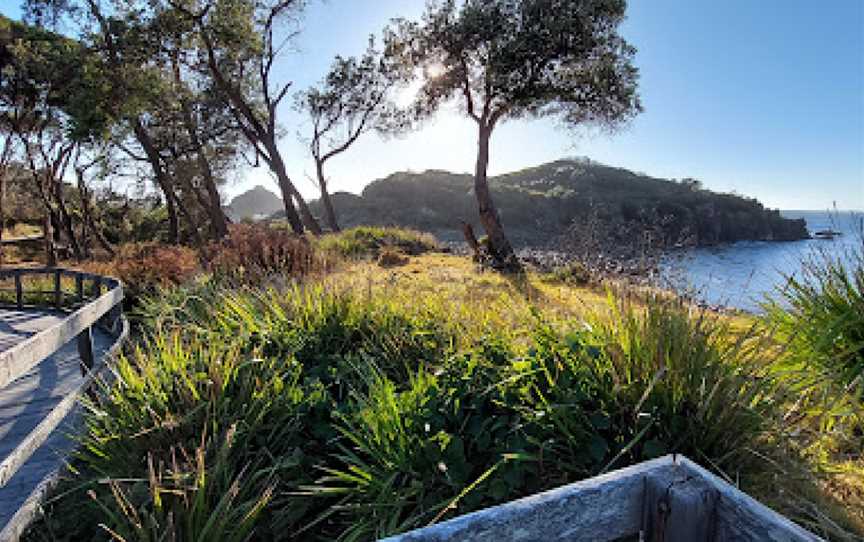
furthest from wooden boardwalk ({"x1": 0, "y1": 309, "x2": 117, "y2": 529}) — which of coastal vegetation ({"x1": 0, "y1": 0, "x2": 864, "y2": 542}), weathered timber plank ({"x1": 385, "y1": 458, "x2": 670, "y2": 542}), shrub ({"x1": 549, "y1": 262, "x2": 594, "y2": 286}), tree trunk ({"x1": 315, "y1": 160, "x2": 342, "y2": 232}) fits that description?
tree trunk ({"x1": 315, "y1": 160, "x2": 342, "y2": 232})

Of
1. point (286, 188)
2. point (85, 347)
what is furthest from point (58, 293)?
point (286, 188)

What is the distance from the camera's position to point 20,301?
996cm

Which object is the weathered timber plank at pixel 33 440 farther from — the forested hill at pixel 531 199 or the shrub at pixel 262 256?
the forested hill at pixel 531 199

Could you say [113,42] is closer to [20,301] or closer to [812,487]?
[20,301]

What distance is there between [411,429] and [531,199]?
62507 mm

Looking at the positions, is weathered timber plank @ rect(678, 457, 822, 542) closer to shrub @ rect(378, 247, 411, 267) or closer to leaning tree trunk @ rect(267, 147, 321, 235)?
shrub @ rect(378, 247, 411, 267)

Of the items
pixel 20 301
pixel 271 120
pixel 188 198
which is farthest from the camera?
pixel 188 198

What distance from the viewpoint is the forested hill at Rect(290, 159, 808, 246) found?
158ft

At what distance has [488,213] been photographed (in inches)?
545

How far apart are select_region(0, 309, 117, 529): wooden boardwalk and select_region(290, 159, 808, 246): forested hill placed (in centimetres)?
3932

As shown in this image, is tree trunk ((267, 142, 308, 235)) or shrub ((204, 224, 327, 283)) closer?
shrub ((204, 224, 327, 283))

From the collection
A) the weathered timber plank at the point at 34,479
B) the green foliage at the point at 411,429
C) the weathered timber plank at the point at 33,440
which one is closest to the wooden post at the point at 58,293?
the weathered timber plank at the point at 34,479

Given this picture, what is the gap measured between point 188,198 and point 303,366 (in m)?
27.1

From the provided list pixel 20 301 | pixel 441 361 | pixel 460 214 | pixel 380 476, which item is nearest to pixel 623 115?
pixel 441 361
